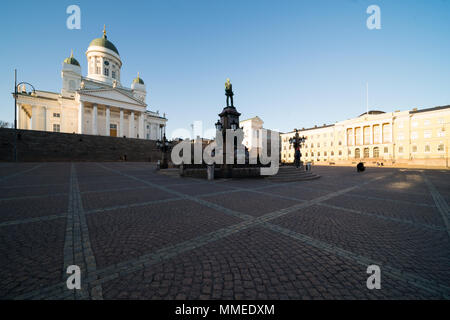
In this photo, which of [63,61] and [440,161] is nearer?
[440,161]

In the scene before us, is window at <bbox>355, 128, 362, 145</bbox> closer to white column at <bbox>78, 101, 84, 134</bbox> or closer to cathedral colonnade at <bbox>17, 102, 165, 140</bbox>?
cathedral colonnade at <bbox>17, 102, 165, 140</bbox>

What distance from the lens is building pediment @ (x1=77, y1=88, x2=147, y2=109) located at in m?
41.9

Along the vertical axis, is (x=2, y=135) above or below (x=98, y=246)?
above

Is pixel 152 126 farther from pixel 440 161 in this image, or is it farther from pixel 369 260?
pixel 440 161

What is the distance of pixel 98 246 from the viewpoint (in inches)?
116

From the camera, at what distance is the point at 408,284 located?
6.95 ft

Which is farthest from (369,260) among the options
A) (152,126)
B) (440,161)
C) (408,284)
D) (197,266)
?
(152,126)

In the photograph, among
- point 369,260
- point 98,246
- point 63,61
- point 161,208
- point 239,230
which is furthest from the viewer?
point 63,61

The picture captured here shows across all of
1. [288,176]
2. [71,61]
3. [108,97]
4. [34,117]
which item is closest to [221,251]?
[288,176]

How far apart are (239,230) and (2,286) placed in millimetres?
3360

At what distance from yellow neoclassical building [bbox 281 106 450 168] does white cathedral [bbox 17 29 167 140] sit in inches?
2504

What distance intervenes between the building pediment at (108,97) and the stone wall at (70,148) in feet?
53.8
